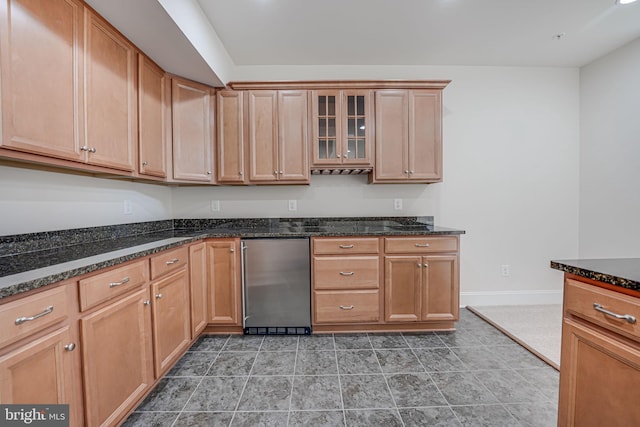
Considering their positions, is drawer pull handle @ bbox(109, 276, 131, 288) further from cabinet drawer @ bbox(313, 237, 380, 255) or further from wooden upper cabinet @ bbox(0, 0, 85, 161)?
cabinet drawer @ bbox(313, 237, 380, 255)

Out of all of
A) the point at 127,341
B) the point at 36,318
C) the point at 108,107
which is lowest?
the point at 127,341

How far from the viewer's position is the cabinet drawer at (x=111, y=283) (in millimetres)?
1090

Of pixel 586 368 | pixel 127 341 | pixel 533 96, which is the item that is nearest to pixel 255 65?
pixel 127 341

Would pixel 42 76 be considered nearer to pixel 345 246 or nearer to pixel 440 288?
pixel 345 246

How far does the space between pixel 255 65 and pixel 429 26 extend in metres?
1.76

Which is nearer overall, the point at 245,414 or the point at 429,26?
the point at 245,414

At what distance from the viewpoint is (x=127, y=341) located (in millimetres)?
1337

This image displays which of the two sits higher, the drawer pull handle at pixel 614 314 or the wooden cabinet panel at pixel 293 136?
the wooden cabinet panel at pixel 293 136

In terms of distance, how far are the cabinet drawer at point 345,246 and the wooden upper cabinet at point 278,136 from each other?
66 cm

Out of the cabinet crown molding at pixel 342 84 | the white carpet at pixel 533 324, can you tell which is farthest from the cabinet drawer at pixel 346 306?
the cabinet crown molding at pixel 342 84

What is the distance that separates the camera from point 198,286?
6.88 ft

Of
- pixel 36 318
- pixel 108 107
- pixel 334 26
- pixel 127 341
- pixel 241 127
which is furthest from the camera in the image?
pixel 241 127

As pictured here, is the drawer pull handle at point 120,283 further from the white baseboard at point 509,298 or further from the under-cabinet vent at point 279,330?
the white baseboard at point 509,298

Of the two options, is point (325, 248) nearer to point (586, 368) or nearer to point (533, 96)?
point (586, 368)
